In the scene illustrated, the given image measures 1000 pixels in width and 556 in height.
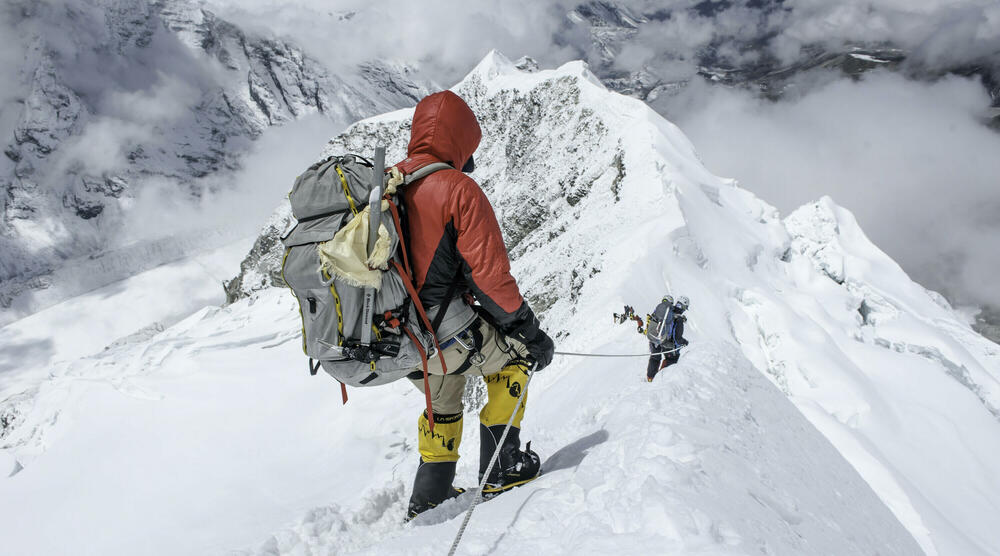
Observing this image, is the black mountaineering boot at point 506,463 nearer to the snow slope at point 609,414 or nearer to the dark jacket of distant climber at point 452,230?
the snow slope at point 609,414

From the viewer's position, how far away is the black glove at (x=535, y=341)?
3.26 metres

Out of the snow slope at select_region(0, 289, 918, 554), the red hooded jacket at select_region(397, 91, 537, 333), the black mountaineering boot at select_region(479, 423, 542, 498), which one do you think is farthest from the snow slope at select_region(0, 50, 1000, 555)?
the red hooded jacket at select_region(397, 91, 537, 333)

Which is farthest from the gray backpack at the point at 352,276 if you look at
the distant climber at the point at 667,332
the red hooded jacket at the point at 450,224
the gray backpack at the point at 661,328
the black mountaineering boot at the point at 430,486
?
the gray backpack at the point at 661,328

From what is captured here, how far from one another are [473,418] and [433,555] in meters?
10.1

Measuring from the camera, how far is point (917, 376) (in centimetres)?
1973

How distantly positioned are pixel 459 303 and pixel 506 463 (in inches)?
47.9

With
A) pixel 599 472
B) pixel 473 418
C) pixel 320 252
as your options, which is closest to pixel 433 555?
pixel 599 472

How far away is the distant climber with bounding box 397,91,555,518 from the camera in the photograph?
292 cm

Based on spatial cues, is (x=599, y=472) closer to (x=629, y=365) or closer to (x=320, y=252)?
(x=320, y=252)

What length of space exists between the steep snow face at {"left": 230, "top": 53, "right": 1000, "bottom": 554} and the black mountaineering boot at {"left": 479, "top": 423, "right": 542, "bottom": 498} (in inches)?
301

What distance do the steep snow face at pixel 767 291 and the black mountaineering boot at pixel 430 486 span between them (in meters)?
7.77

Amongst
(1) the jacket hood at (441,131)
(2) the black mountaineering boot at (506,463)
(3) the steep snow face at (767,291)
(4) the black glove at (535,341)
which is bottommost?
(3) the steep snow face at (767,291)

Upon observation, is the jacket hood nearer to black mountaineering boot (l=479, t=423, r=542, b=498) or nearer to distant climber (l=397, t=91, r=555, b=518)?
distant climber (l=397, t=91, r=555, b=518)

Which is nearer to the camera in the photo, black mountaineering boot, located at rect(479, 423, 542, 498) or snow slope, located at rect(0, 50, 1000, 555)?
snow slope, located at rect(0, 50, 1000, 555)
